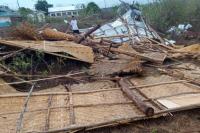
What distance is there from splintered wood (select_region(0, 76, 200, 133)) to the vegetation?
11.3 m

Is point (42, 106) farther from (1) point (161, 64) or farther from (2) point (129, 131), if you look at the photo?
(1) point (161, 64)

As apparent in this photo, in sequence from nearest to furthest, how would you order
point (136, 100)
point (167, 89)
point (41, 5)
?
point (136, 100) < point (167, 89) < point (41, 5)

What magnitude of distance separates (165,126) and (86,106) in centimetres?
138

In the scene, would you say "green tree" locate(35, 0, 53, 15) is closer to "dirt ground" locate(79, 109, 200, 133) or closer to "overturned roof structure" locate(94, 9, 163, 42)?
"overturned roof structure" locate(94, 9, 163, 42)

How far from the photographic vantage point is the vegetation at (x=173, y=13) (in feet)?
59.1

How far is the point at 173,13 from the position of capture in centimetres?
1823

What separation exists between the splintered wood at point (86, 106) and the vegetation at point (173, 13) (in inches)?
446

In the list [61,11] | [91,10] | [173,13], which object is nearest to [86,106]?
[173,13]

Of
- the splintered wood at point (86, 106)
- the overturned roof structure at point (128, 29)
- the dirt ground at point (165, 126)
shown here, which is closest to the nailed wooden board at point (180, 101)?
the splintered wood at point (86, 106)

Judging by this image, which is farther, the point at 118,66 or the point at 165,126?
the point at 118,66

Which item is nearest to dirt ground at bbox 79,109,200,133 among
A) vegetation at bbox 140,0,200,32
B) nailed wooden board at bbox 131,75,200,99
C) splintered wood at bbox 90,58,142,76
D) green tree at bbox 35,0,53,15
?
nailed wooden board at bbox 131,75,200,99

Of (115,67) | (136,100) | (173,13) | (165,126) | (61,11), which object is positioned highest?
(173,13)

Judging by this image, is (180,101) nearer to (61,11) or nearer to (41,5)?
(41,5)

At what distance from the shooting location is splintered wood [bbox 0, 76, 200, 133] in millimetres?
5332
